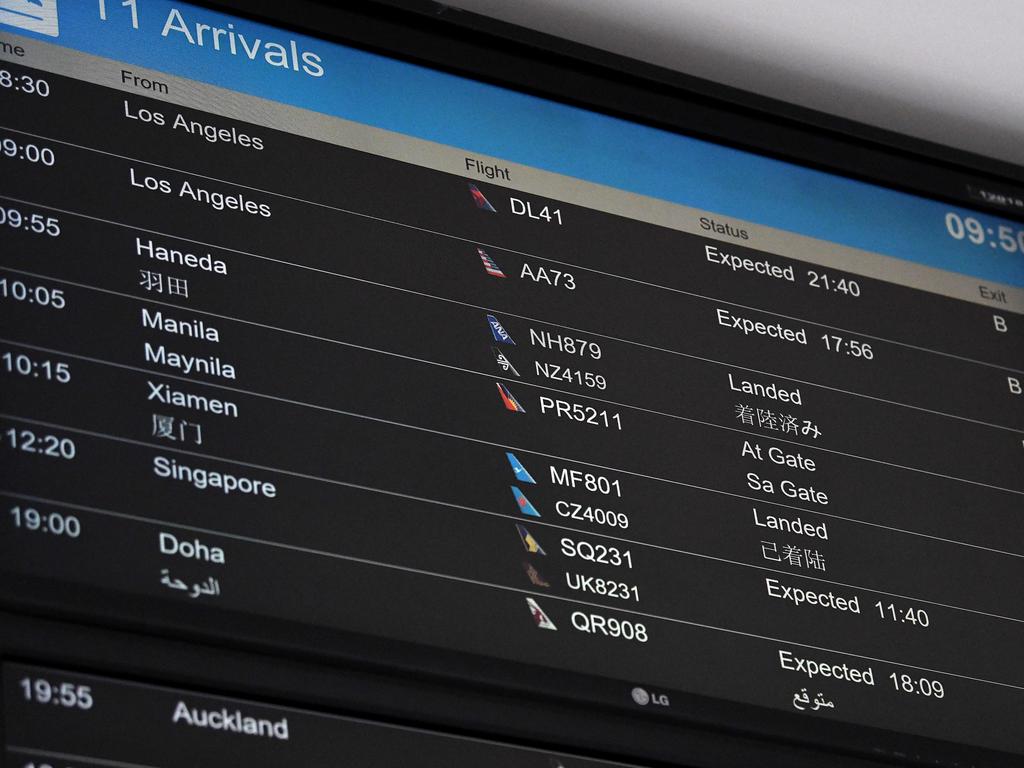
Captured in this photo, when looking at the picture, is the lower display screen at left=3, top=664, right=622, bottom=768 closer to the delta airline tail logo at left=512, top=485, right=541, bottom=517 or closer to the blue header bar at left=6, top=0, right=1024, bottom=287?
the delta airline tail logo at left=512, top=485, right=541, bottom=517

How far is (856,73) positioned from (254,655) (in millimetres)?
1412

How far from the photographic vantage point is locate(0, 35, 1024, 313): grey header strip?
2158 mm

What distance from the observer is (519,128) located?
241 cm

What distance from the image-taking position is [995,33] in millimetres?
2617

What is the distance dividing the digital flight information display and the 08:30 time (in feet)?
0.38

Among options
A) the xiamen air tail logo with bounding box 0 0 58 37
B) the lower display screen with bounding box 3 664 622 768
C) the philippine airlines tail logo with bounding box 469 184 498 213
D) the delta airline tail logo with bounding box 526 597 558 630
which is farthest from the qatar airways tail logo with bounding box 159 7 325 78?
the lower display screen with bounding box 3 664 622 768

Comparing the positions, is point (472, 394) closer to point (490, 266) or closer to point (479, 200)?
point (490, 266)

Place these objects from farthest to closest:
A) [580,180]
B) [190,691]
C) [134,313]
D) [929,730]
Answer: [580,180] < [929,730] < [134,313] < [190,691]

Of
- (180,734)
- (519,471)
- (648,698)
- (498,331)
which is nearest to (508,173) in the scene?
(498,331)

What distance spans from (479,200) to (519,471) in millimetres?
427

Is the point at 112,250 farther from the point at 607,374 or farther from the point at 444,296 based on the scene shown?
the point at 607,374

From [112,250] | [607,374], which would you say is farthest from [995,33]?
[112,250]

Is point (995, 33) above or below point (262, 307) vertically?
above

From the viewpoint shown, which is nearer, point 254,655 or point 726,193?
point 254,655
